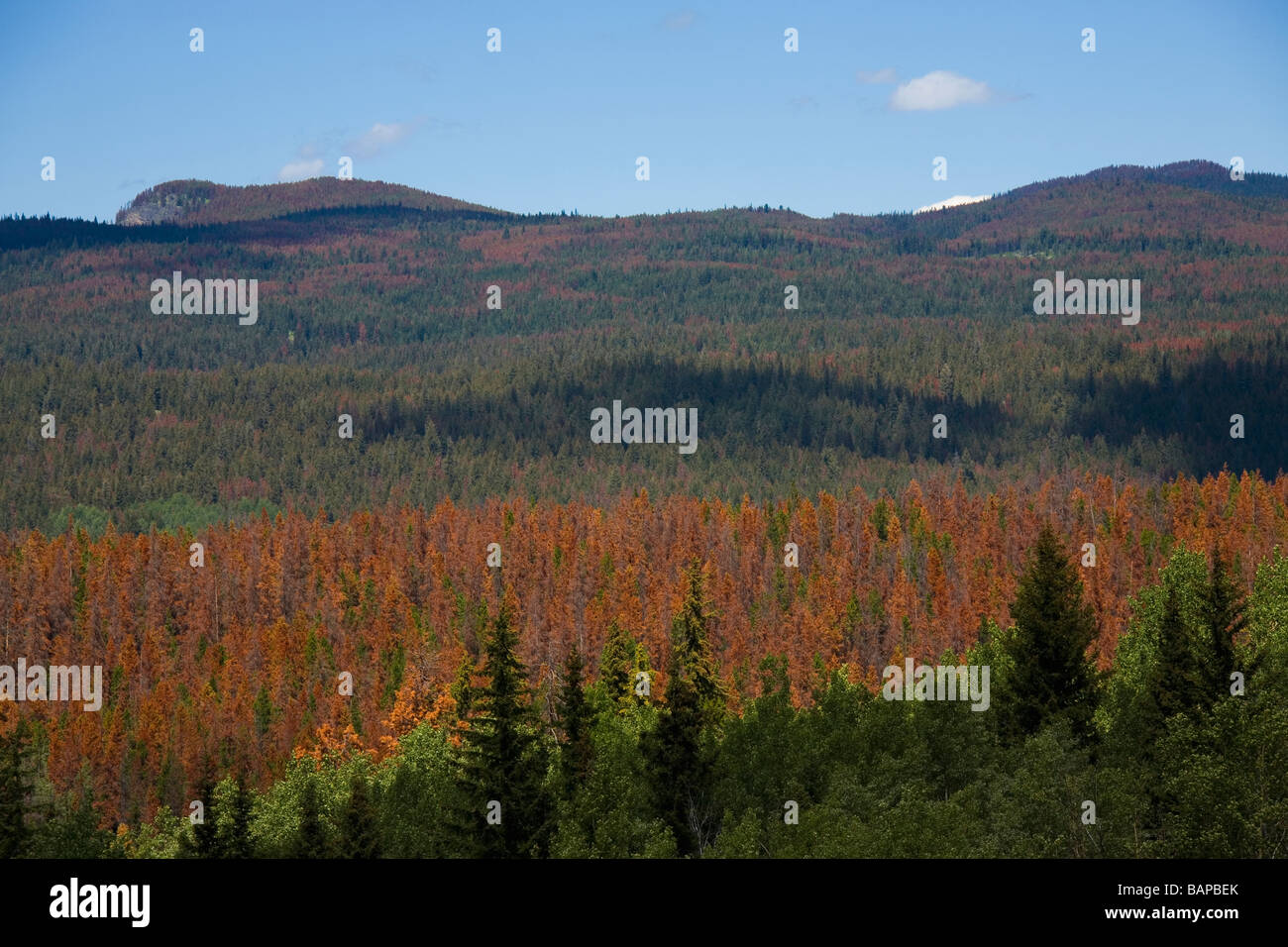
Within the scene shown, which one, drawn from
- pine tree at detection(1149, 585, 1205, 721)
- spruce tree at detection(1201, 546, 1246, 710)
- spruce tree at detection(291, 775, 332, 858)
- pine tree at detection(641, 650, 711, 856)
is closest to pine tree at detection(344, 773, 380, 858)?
spruce tree at detection(291, 775, 332, 858)

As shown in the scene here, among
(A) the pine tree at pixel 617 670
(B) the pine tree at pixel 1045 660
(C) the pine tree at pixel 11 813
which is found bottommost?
(C) the pine tree at pixel 11 813

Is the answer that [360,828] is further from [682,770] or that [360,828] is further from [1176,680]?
[1176,680]

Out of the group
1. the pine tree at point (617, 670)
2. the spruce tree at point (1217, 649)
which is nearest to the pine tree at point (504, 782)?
the pine tree at point (617, 670)

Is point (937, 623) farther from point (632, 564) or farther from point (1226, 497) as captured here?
point (1226, 497)

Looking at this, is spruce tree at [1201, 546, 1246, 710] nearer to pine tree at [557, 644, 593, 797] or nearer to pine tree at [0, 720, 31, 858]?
pine tree at [557, 644, 593, 797]

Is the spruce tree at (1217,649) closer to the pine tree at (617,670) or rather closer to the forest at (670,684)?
the forest at (670,684)

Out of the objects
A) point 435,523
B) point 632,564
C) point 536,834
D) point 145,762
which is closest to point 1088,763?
point 536,834

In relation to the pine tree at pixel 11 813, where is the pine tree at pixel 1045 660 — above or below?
above
